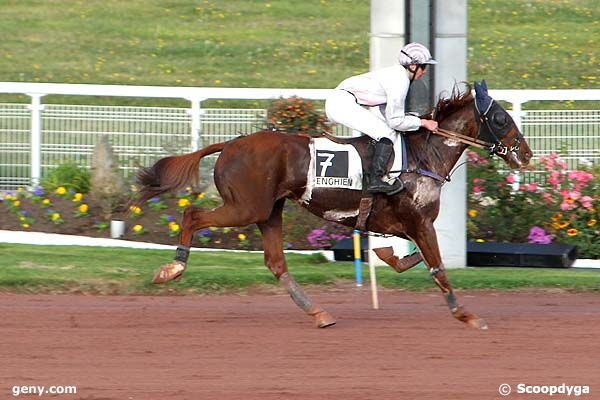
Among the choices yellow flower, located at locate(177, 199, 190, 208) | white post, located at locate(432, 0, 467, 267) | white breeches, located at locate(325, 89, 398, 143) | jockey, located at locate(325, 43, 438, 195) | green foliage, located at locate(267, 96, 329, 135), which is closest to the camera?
jockey, located at locate(325, 43, 438, 195)

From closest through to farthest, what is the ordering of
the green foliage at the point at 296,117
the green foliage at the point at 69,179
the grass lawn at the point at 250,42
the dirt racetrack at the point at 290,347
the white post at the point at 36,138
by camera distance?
the dirt racetrack at the point at 290,347, the green foliage at the point at 296,117, the green foliage at the point at 69,179, the white post at the point at 36,138, the grass lawn at the point at 250,42

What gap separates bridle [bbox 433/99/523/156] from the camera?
30.5 feet

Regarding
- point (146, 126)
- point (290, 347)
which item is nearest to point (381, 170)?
point (290, 347)

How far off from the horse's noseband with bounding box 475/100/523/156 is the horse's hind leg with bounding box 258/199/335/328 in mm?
1542

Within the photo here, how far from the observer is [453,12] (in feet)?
37.1

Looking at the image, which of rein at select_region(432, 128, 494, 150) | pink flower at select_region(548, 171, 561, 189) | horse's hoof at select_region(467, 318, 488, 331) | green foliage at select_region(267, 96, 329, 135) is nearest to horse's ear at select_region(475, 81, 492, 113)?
rein at select_region(432, 128, 494, 150)

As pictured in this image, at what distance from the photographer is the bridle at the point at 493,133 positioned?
9.28 metres

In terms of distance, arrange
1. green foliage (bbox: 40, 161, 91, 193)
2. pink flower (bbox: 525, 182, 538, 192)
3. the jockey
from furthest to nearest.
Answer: green foliage (bbox: 40, 161, 91, 193), pink flower (bbox: 525, 182, 538, 192), the jockey

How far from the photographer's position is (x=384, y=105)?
9156mm

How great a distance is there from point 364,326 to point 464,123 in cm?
164

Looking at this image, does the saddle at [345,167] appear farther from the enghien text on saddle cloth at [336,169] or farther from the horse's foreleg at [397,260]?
the horse's foreleg at [397,260]

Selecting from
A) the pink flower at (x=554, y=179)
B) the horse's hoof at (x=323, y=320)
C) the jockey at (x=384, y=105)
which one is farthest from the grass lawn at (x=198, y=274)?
the jockey at (x=384, y=105)

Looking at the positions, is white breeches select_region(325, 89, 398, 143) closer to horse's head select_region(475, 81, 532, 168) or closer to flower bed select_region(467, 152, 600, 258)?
horse's head select_region(475, 81, 532, 168)

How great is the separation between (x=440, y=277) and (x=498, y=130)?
116 cm
